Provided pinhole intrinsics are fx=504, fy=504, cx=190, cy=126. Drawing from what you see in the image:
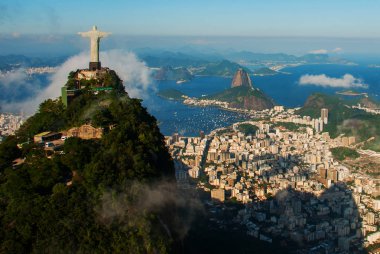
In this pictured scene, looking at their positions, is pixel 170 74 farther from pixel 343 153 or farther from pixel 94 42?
pixel 94 42

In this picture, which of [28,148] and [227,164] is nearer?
[28,148]

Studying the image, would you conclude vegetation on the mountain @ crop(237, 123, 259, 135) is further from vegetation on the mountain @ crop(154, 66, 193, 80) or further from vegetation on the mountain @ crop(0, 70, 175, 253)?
vegetation on the mountain @ crop(154, 66, 193, 80)

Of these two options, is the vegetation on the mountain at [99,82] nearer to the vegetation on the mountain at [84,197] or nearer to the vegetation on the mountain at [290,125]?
the vegetation on the mountain at [84,197]

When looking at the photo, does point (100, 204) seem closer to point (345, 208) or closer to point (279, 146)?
point (345, 208)

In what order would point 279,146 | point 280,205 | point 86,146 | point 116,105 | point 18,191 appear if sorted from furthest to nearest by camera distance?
point 279,146, point 280,205, point 116,105, point 86,146, point 18,191

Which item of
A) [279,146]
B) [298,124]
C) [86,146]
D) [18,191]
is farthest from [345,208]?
[298,124]

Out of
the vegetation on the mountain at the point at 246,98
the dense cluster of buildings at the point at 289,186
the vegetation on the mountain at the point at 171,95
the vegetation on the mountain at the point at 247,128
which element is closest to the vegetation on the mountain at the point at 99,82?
the dense cluster of buildings at the point at 289,186
